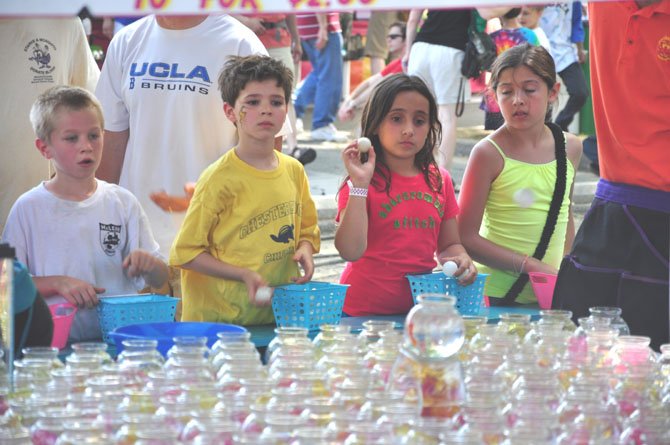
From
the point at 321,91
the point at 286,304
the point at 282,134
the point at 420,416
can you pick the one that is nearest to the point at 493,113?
the point at 282,134

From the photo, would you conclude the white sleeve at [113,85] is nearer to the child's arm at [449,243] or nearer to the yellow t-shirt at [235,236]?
the yellow t-shirt at [235,236]

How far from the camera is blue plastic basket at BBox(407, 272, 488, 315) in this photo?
169 inches

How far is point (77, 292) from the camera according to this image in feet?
12.5

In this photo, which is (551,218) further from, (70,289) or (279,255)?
(70,289)

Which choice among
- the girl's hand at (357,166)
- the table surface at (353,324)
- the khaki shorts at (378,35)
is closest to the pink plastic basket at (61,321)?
the table surface at (353,324)

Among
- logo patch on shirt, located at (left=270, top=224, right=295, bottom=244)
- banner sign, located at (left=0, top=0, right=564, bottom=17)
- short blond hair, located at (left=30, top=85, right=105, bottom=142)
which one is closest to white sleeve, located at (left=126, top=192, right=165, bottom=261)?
short blond hair, located at (left=30, top=85, right=105, bottom=142)

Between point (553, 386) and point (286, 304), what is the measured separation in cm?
143

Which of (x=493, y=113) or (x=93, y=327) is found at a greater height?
(x=493, y=113)

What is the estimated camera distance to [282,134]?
4.93 m

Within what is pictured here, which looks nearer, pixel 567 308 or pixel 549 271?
pixel 567 308

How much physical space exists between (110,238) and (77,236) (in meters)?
0.13

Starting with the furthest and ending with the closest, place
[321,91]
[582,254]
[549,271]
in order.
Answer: [321,91] < [549,271] < [582,254]

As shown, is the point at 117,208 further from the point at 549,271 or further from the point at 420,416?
the point at 420,416

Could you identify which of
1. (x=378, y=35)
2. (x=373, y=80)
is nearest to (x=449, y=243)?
(x=373, y=80)
